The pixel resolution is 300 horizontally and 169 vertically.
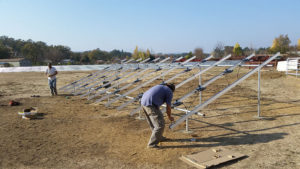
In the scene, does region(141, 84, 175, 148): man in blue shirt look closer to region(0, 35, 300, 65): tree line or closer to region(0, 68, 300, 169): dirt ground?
region(0, 68, 300, 169): dirt ground

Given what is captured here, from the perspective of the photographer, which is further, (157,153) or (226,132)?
(226,132)

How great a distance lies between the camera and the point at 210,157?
15.6 feet

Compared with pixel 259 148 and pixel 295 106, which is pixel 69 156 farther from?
pixel 295 106

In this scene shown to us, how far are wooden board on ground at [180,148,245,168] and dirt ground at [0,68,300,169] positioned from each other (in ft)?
0.49

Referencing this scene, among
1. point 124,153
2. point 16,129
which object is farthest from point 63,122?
point 124,153

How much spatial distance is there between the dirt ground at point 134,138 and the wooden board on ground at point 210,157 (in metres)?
0.15

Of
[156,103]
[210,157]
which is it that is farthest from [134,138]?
[210,157]

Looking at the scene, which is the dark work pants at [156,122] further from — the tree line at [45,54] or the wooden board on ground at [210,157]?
the tree line at [45,54]

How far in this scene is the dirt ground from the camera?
4824 millimetres

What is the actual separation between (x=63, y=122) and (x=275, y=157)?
21.3ft

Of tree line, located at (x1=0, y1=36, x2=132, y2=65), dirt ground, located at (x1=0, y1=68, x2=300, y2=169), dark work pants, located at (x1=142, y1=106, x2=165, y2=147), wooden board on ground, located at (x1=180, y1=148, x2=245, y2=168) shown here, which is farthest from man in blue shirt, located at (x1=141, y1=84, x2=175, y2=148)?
tree line, located at (x1=0, y1=36, x2=132, y2=65)

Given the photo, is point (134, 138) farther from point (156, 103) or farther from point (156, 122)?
point (156, 103)

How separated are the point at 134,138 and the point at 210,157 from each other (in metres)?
2.26

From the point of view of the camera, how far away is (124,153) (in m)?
5.30
